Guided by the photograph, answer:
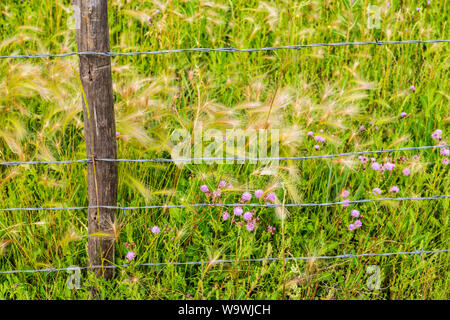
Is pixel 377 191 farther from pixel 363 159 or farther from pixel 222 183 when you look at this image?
pixel 222 183

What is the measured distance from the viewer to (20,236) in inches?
79.6

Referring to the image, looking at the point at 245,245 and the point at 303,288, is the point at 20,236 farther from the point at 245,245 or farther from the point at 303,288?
the point at 303,288

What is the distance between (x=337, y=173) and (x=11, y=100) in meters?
1.75

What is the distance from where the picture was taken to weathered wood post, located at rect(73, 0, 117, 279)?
163cm

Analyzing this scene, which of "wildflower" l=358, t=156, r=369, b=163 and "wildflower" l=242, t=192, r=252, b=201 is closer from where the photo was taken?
"wildflower" l=242, t=192, r=252, b=201

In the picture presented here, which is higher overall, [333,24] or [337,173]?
[333,24]

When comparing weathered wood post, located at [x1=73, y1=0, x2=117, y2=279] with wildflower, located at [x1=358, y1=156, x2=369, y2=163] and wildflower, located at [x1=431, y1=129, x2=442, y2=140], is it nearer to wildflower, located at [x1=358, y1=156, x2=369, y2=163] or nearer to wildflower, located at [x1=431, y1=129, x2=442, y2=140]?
wildflower, located at [x1=358, y1=156, x2=369, y2=163]

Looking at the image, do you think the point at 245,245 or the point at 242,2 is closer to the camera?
the point at 245,245

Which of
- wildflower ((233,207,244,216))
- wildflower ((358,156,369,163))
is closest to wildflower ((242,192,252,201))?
wildflower ((233,207,244,216))

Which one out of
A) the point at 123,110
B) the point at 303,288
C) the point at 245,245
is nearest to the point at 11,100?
the point at 123,110

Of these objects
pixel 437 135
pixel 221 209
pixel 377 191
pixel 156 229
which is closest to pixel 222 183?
pixel 221 209

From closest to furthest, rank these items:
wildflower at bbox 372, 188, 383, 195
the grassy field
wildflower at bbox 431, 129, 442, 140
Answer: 1. the grassy field
2. wildflower at bbox 372, 188, 383, 195
3. wildflower at bbox 431, 129, 442, 140

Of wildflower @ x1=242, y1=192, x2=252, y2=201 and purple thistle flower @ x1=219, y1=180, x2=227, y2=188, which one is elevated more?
purple thistle flower @ x1=219, y1=180, x2=227, y2=188

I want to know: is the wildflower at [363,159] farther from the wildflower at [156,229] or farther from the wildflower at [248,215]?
the wildflower at [156,229]
